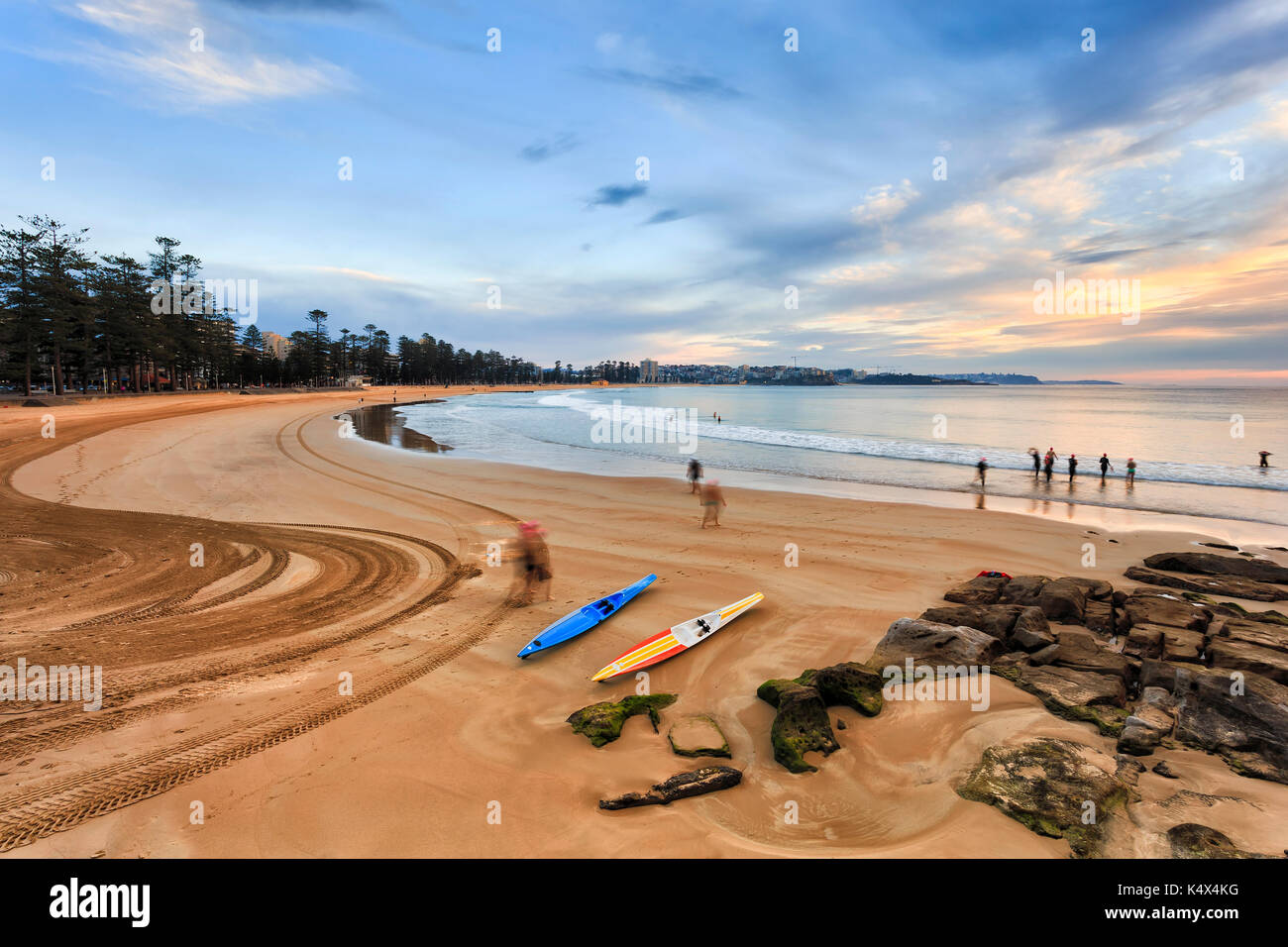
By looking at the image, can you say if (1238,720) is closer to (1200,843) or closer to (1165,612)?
(1200,843)

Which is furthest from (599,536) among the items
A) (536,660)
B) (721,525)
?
(536,660)

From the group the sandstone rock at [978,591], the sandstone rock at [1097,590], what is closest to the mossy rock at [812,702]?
the sandstone rock at [978,591]

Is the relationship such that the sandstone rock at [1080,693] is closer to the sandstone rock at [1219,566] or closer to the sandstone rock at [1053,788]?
the sandstone rock at [1053,788]

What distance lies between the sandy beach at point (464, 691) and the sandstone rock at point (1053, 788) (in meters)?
0.14

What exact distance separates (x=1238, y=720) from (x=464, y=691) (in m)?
9.18

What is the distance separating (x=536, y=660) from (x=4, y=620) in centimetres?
895

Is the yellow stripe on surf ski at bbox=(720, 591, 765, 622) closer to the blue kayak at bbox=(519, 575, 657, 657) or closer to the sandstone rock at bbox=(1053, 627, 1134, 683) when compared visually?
the blue kayak at bbox=(519, 575, 657, 657)

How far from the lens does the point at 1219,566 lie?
1171 cm

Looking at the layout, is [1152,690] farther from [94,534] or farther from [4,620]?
[94,534]

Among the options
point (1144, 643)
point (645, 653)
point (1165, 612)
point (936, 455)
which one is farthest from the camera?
point (936, 455)

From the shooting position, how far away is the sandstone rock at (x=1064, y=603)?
902cm

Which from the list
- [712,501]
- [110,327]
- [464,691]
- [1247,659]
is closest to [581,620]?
[464,691]

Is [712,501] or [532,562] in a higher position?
[712,501]

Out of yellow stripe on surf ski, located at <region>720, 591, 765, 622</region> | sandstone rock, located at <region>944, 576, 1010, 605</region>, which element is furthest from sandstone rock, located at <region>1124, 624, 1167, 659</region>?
yellow stripe on surf ski, located at <region>720, 591, 765, 622</region>
